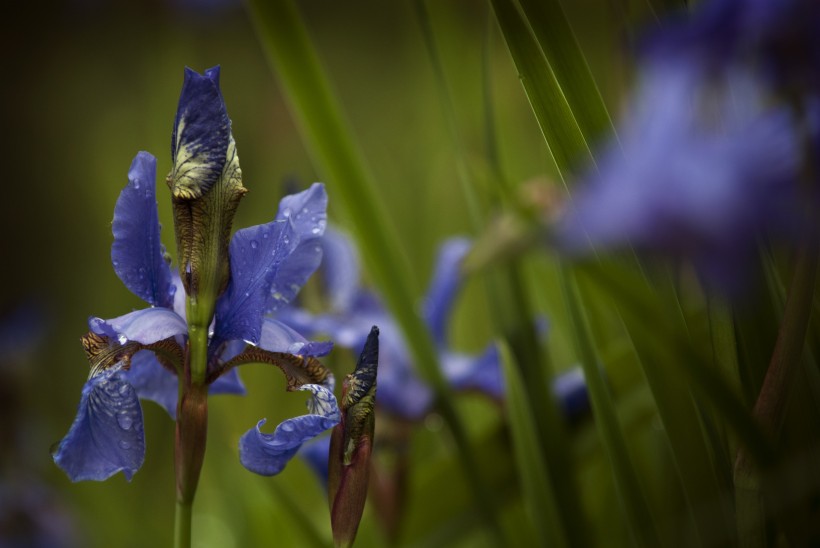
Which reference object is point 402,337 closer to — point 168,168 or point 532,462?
point 532,462

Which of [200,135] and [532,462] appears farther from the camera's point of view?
[532,462]

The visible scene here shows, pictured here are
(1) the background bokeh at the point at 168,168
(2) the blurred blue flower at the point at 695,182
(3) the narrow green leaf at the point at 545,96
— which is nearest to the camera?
(2) the blurred blue flower at the point at 695,182

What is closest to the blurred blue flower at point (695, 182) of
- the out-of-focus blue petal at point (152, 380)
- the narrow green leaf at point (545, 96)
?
the narrow green leaf at point (545, 96)

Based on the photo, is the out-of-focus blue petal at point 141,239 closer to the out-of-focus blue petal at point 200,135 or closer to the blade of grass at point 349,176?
the out-of-focus blue petal at point 200,135

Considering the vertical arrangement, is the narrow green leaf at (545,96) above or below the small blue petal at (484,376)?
above

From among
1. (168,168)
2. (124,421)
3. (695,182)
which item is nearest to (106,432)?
(124,421)

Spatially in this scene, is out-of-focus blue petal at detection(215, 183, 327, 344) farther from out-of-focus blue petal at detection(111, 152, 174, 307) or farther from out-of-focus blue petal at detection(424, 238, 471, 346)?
out-of-focus blue petal at detection(424, 238, 471, 346)
